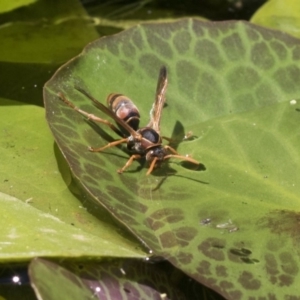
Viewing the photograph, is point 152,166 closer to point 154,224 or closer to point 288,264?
point 154,224

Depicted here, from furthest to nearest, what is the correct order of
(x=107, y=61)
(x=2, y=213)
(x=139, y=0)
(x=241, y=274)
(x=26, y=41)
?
1. (x=139, y=0)
2. (x=26, y=41)
3. (x=107, y=61)
4. (x=2, y=213)
5. (x=241, y=274)

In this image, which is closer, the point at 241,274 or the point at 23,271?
the point at 241,274

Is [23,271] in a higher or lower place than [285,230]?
lower

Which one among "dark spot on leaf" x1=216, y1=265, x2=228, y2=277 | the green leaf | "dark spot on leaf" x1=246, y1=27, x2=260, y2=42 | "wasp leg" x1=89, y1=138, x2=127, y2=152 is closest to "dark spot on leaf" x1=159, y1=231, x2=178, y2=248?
"dark spot on leaf" x1=216, y1=265, x2=228, y2=277

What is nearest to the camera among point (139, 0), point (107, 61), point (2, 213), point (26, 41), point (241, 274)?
point (241, 274)

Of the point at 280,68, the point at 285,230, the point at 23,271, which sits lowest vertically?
the point at 23,271

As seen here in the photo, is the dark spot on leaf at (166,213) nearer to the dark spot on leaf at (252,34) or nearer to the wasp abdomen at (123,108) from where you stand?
the wasp abdomen at (123,108)

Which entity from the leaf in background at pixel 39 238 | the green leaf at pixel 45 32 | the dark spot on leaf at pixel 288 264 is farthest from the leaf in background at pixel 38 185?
the green leaf at pixel 45 32

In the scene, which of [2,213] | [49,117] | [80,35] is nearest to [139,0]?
[80,35]

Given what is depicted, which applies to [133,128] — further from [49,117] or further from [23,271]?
[23,271]
